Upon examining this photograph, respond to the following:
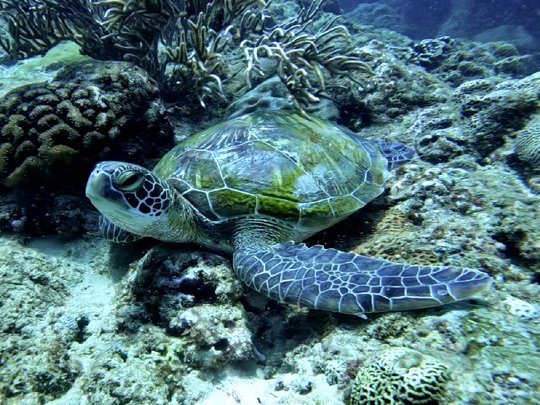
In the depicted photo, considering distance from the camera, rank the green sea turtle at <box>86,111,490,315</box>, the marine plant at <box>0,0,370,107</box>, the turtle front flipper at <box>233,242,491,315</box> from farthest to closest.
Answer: the marine plant at <box>0,0,370,107</box> < the green sea turtle at <box>86,111,490,315</box> < the turtle front flipper at <box>233,242,491,315</box>

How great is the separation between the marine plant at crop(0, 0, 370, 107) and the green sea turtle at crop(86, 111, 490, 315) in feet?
2.90

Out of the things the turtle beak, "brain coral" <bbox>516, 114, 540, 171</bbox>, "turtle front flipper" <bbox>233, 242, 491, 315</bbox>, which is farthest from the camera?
"brain coral" <bbox>516, 114, 540, 171</bbox>

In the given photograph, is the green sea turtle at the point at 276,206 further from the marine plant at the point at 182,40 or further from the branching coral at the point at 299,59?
the marine plant at the point at 182,40

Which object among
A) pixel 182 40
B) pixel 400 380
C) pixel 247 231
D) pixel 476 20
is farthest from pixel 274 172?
pixel 476 20

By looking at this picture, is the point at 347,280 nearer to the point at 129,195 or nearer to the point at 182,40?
the point at 129,195

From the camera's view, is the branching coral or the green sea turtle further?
the branching coral

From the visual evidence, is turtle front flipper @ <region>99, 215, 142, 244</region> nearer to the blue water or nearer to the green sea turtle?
the green sea turtle

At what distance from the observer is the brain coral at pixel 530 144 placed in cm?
325

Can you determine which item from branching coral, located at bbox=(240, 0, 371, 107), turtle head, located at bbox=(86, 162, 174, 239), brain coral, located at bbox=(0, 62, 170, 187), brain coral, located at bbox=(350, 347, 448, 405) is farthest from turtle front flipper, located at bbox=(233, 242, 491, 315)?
branching coral, located at bbox=(240, 0, 371, 107)

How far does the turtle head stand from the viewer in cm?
198

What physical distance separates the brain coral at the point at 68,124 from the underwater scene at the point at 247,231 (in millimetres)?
19

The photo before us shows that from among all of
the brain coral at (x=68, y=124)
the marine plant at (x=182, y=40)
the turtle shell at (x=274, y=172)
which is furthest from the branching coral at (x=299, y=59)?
the brain coral at (x=68, y=124)

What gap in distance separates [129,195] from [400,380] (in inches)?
71.9

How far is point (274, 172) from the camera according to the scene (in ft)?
8.55
